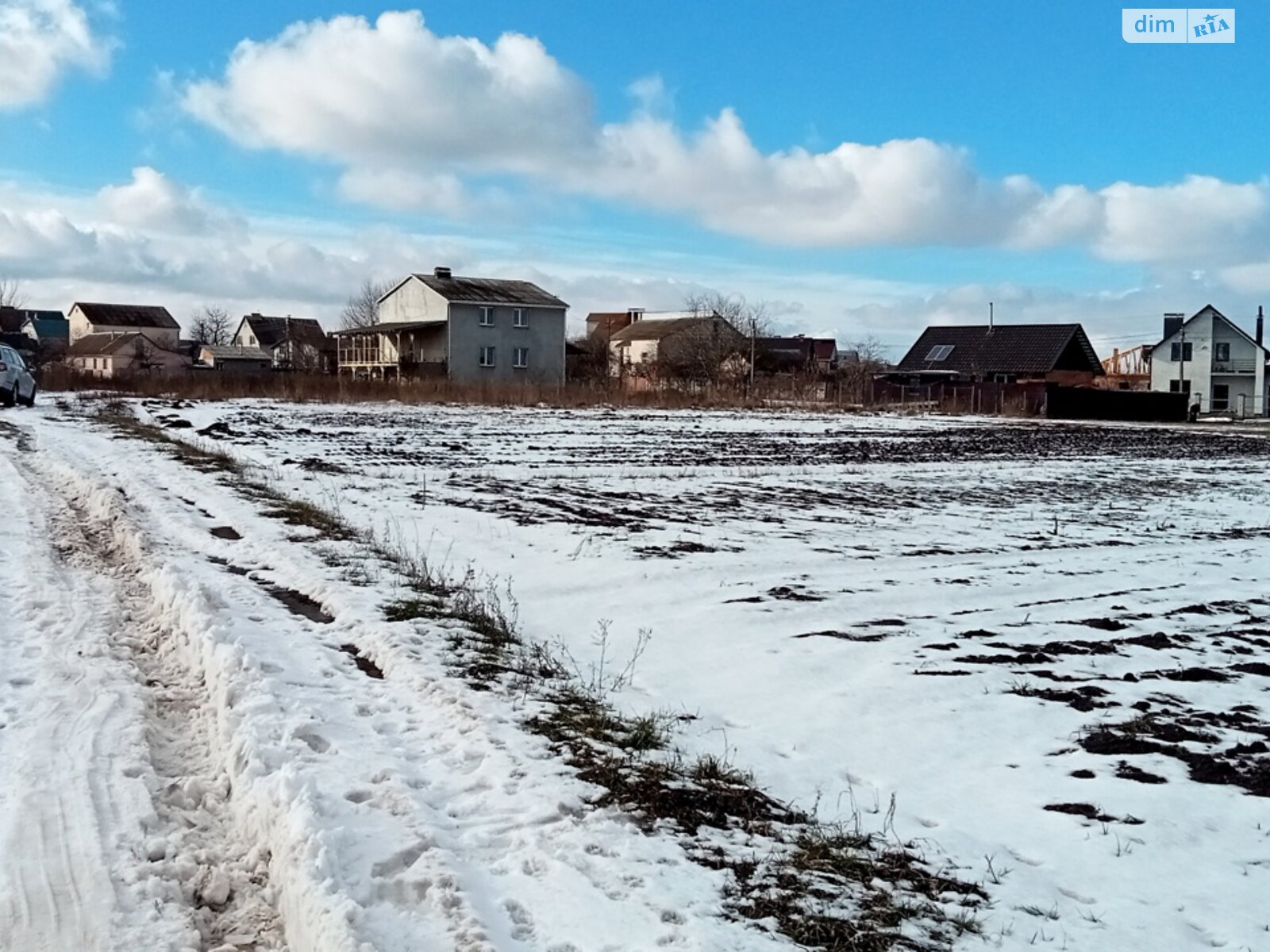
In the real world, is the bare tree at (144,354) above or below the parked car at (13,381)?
above

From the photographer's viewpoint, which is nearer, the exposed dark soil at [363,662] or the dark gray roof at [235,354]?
the exposed dark soil at [363,662]

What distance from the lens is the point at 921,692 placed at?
5.79m

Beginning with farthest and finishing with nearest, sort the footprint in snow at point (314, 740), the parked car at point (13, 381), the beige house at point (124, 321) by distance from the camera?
the beige house at point (124, 321), the parked car at point (13, 381), the footprint in snow at point (314, 740)

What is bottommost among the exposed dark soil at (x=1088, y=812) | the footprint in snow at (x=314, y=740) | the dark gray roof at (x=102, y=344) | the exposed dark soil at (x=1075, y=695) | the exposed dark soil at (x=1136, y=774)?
the exposed dark soil at (x=1088, y=812)

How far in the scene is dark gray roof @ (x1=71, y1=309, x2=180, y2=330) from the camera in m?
117

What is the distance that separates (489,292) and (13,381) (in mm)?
43697

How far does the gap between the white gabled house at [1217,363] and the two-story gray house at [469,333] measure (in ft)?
141

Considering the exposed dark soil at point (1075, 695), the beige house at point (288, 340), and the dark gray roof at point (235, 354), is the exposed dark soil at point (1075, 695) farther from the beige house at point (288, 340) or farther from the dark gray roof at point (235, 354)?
the dark gray roof at point (235, 354)

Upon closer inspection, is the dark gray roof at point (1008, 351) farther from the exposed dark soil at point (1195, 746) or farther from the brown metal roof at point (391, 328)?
the exposed dark soil at point (1195, 746)

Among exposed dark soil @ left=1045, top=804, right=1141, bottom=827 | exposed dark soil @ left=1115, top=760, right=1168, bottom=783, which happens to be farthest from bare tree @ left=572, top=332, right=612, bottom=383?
exposed dark soil @ left=1045, top=804, right=1141, bottom=827

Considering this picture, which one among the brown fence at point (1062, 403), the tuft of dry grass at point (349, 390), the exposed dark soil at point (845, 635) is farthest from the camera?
the brown fence at point (1062, 403)

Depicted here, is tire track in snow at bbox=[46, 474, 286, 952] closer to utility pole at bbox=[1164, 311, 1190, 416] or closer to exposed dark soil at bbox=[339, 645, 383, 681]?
exposed dark soil at bbox=[339, 645, 383, 681]

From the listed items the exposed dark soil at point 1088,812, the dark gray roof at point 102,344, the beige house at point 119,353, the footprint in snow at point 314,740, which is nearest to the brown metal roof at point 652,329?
the beige house at point 119,353

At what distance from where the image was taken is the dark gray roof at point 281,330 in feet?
370
